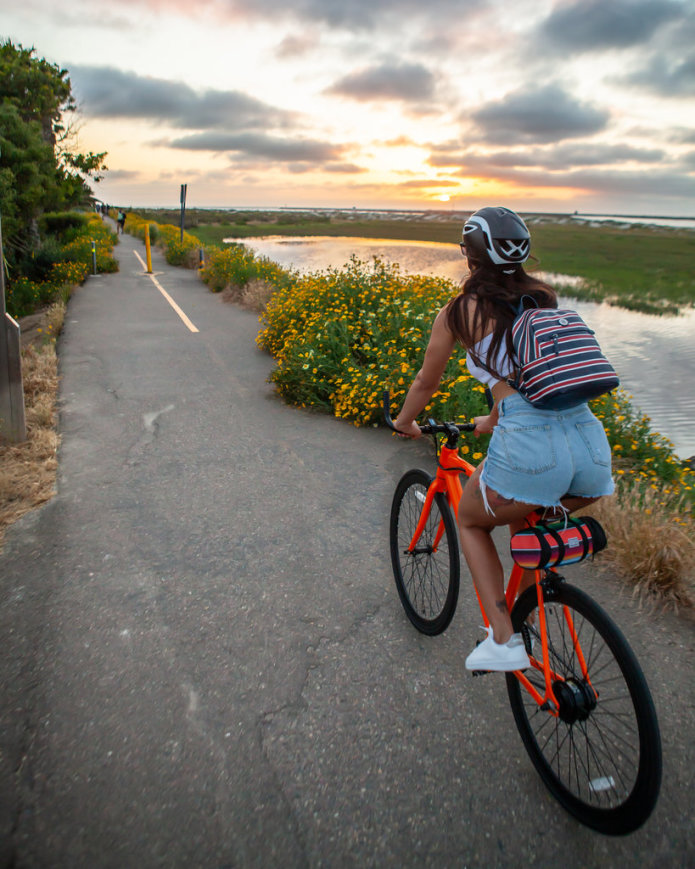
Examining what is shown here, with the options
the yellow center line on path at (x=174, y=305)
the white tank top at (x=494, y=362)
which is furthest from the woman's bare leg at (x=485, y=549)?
the yellow center line on path at (x=174, y=305)

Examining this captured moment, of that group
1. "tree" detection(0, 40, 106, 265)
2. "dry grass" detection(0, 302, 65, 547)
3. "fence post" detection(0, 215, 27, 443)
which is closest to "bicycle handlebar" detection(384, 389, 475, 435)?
"dry grass" detection(0, 302, 65, 547)

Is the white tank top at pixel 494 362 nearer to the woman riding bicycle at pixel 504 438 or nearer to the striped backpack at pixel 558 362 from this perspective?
the woman riding bicycle at pixel 504 438

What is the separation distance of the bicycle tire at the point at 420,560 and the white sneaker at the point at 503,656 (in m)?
0.69

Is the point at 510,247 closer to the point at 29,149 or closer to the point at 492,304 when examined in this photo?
the point at 492,304

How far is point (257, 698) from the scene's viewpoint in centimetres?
280

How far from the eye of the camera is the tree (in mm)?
23641

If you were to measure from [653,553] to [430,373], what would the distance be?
2.21 metres

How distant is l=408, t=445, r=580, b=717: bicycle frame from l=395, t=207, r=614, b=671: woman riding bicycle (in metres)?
0.10

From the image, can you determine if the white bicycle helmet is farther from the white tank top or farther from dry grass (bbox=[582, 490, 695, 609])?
dry grass (bbox=[582, 490, 695, 609])

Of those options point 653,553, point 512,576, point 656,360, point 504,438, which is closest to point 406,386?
point 653,553

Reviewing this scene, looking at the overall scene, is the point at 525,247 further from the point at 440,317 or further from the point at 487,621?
the point at 487,621

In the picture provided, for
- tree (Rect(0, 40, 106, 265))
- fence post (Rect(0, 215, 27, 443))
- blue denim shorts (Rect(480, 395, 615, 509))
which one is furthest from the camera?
tree (Rect(0, 40, 106, 265))

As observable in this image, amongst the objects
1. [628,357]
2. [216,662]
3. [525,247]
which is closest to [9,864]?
[216,662]

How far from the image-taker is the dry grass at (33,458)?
4.66m
